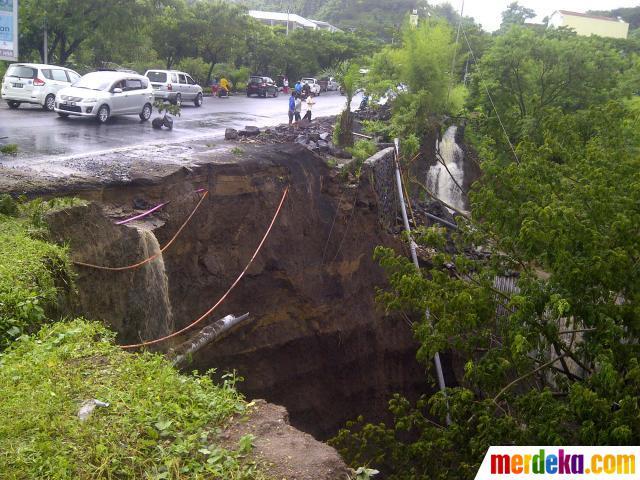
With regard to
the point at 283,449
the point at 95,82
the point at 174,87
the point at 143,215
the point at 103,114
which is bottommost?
the point at 283,449

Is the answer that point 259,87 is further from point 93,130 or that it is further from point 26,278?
point 26,278

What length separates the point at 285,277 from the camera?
15.8m

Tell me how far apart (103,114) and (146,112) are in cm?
234

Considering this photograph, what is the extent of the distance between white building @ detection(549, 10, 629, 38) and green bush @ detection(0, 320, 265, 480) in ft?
200

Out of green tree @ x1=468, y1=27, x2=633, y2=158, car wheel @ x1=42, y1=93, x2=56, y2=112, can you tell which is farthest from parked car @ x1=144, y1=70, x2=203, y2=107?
green tree @ x1=468, y1=27, x2=633, y2=158

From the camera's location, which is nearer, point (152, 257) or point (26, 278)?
point (26, 278)

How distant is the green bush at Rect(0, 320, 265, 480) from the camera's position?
14.2ft

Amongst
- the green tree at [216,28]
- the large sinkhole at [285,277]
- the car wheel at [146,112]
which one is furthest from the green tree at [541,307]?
the green tree at [216,28]

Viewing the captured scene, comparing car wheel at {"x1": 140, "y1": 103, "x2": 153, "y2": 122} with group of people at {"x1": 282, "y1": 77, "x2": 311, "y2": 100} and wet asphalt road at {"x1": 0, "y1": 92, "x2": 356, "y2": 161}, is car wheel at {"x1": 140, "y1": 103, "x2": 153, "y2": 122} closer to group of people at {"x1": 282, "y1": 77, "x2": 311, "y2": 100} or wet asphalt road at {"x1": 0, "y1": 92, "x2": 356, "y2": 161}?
wet asphalt road at {"x1": 0, "y1": 92, "x2": 356, "y2": 161}

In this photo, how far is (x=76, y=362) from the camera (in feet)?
18.8

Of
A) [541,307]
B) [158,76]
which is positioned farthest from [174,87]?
[541,307]

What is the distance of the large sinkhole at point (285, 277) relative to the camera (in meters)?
12.9

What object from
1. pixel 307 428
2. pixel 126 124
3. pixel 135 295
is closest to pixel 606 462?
pixel 135 295

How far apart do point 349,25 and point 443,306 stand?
2806 inches
